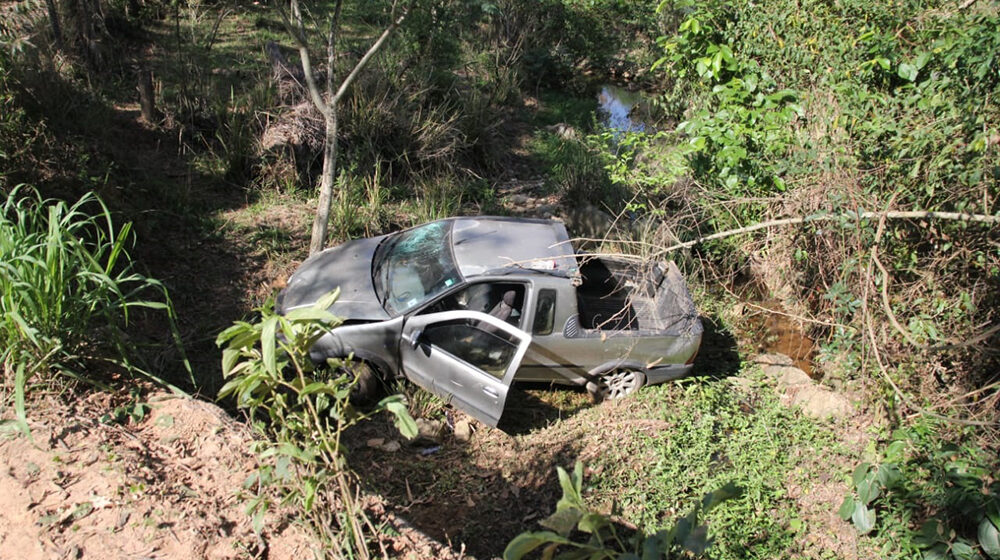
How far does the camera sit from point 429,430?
5684 mm

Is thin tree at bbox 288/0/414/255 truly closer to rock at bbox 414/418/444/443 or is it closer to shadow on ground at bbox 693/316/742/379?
rock at bbox 414/418/444/443

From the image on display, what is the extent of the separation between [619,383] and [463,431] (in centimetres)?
161

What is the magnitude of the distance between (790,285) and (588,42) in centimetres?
958

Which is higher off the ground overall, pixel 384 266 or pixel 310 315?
pixel 310 315

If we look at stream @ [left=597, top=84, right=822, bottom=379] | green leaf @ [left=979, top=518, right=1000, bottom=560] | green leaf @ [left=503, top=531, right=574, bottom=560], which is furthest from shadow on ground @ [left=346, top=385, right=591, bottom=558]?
stream @ [left=597, top=84, right=822, bottom=379]

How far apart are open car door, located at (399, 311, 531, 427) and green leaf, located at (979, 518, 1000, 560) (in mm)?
3274

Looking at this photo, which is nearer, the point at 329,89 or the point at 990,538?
the point at 990,538

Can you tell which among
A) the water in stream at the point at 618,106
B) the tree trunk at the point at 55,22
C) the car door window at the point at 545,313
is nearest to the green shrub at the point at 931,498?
the car door window at the point at 545,313

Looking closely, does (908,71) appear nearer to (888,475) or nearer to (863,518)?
(888,475)

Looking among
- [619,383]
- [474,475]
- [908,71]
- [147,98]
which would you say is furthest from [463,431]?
[147,98]

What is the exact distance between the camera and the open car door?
211 inches

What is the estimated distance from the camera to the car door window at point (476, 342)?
5398 mm

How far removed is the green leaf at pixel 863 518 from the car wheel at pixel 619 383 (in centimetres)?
205

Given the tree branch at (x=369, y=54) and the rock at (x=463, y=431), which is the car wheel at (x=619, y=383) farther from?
the tree branch at (x=369, y=54)
